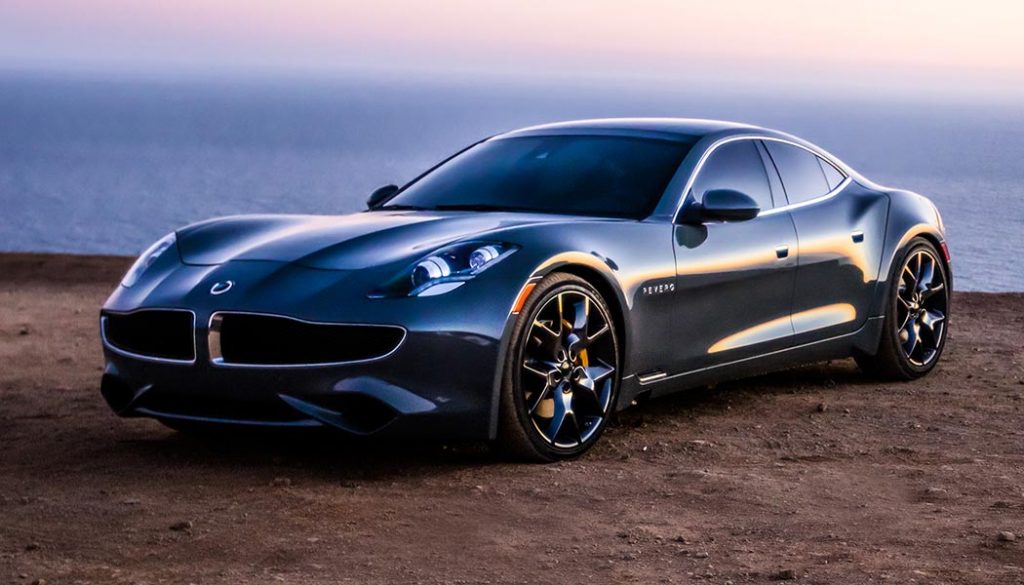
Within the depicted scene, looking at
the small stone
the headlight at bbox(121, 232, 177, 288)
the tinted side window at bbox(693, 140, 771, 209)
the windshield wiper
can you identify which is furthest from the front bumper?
the tinted side window at bbox(693, 140, 771, 209)

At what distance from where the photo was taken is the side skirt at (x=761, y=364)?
22.6 ft

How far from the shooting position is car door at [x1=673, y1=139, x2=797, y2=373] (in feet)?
23.4

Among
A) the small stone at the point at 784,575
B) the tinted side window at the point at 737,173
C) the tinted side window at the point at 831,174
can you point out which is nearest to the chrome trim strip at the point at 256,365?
the small stone at the point at 784,575

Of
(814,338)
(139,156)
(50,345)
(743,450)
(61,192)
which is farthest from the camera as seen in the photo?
(139,156)

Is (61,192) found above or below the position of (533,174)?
below

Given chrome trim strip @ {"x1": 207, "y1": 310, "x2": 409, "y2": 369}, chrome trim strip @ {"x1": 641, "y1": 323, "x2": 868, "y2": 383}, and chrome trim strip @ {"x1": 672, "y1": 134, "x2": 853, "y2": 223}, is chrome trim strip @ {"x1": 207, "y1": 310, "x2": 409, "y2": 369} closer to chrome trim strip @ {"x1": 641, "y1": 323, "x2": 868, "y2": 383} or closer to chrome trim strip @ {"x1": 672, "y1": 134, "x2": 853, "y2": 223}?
chrome trim strip @ {"x1": 641, "y1": 323, "x2": 868, "y2": 383}

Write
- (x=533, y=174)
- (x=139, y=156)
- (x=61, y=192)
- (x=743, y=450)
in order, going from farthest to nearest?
(x=139, y=156) < (x=61, y=192) < (x=533, y=174) < (x=743, y=450)

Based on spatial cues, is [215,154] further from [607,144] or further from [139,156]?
[607,144]

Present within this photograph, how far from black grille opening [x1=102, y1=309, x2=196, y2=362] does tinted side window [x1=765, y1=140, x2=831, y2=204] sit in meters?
3.30

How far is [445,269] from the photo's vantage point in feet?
20.0

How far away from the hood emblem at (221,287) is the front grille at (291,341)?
0.44 ft

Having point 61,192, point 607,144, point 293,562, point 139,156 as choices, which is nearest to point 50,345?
point 607,144

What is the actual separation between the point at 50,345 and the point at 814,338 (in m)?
5.32

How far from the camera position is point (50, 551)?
5.00 meters
